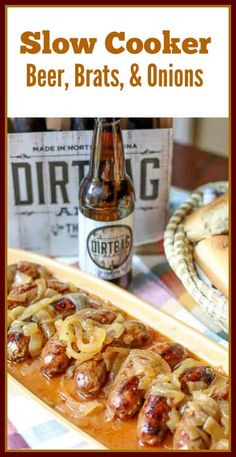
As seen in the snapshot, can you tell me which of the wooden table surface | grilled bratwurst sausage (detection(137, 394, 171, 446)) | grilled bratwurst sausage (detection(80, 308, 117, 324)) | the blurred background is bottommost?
grilled bratwurst sausage (detection(137, 394, 171, 446))

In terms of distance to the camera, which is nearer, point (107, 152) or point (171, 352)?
point (171, 352)

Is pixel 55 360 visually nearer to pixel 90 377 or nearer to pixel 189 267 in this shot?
pixel 90 377

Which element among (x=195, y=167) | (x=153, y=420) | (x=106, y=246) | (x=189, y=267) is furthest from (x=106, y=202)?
(x=195, y=167)

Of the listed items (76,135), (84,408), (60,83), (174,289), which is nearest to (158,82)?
(60,83)

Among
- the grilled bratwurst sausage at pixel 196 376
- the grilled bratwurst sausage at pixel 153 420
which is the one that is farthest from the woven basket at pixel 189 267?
the grilled bratwurst sausage at pixel 153 420

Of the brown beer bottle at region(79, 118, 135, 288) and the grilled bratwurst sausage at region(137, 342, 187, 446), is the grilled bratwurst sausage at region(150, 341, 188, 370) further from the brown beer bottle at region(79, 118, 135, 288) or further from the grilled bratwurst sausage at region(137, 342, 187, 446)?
the brown beer bottle at region(79, 118, 135, 288)

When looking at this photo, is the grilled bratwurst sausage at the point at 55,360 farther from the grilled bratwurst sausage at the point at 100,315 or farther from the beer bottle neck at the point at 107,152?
the beer bottle neck at the point at 107,152

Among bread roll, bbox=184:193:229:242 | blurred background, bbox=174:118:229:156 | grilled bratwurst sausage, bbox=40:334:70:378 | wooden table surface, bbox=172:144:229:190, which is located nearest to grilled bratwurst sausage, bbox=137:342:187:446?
grilled bratwurst sausage, bbox=40:334:70:378
